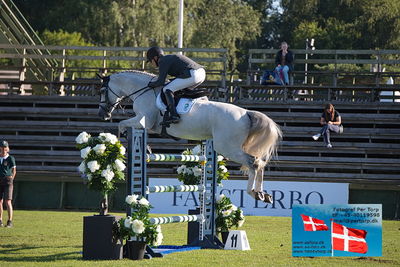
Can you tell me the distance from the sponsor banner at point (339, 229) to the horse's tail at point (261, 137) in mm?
1489

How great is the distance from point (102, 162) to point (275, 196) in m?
10.4

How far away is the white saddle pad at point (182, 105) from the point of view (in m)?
12.8

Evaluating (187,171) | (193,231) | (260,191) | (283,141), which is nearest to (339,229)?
(260,191)

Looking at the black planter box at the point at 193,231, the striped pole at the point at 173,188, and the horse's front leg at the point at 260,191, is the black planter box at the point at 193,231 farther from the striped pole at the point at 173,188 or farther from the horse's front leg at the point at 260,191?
the horse's front leg at the point at 260,191

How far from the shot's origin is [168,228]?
17.0m

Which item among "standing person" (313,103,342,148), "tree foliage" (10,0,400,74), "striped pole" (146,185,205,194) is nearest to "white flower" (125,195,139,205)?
"striped pole" (146,185,205,194)

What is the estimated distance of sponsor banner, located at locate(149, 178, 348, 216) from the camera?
2125 centimetres

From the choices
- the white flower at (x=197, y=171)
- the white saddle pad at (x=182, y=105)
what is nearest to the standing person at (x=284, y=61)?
the white flower at (x=197, y=171)

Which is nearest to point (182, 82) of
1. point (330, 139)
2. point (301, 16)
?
point (330, 139)

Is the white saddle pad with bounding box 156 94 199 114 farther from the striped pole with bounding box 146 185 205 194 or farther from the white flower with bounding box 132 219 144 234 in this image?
the white flower with bounding box 132 219 144 234

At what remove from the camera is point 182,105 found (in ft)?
42.1

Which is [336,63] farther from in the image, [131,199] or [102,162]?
[131,199]

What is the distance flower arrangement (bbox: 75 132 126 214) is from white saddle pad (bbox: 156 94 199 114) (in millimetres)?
1309

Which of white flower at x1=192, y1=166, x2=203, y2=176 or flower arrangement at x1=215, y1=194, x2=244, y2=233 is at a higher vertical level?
white flower at x1=192, y1=166, x2=203, y2=176
